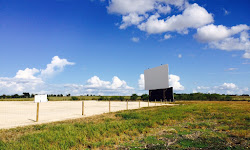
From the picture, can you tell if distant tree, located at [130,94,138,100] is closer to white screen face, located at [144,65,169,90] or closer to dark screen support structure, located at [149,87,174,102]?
white screen face, located at [144,65,169,90]

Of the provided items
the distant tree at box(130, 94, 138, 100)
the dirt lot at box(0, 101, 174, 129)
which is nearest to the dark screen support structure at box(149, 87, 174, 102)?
the distant tree at box(130, 94, 138, 100)

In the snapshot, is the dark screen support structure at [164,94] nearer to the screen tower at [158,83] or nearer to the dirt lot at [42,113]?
the screen tower at [158,83]

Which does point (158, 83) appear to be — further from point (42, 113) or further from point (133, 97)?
point (42, 113)

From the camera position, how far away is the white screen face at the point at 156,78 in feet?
201

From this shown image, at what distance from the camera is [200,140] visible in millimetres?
10664

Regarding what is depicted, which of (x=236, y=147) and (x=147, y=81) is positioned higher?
(x=147, y=81)

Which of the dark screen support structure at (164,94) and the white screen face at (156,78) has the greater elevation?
the white screen face at (156,78)

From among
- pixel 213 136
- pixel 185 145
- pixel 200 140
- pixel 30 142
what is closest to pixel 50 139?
pixel 30 142

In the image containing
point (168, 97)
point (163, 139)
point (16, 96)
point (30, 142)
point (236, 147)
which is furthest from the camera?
point (16, 96)

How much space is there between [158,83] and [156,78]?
82.3 inches

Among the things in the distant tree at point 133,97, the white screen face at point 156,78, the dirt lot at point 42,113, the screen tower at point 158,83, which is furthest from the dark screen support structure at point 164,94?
the dirt lot at point 42,113

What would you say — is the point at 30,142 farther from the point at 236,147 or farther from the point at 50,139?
the point at 236,147

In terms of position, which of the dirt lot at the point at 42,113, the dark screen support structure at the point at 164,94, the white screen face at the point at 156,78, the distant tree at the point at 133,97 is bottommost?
the dirt lot at the point at 42,113

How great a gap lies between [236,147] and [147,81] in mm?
60605
